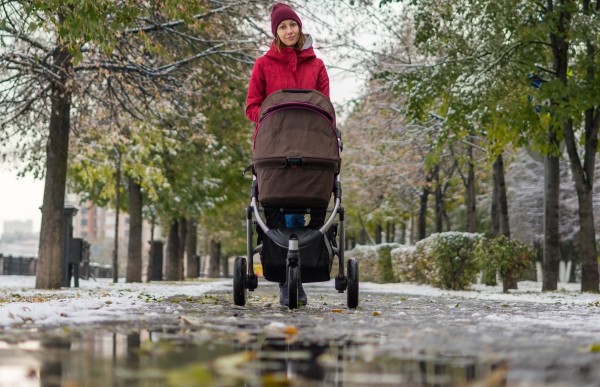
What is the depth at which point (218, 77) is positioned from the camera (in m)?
20.8

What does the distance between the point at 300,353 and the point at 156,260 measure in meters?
26.7

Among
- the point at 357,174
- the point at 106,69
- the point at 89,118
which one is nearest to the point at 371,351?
the point at 106,69

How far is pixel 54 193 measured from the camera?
15.0m

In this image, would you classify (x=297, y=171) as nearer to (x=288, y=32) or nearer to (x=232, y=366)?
(x=288, y=32)

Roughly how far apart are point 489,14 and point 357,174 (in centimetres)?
2333

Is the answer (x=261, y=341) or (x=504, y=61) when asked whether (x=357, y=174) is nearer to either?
(x=504, y=61)

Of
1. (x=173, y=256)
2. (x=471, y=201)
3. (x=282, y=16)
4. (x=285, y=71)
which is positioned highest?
(x=471, y=201)

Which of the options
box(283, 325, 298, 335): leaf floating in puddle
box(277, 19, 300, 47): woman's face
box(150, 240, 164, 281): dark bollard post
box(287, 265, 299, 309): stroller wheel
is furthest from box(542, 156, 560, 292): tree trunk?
box(150, 240, 164, 281): dark bollard post

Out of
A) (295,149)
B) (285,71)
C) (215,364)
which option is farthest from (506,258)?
(215,364)

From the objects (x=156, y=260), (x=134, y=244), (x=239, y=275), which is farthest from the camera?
(x=156, y=260)

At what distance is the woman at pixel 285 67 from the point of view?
7.52 m

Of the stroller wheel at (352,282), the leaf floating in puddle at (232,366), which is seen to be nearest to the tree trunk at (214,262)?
the stroller wheel at (352,282)

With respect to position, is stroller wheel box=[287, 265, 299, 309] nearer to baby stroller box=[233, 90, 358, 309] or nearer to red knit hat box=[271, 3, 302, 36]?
baby stroller box=[233, 90, 358, 309]

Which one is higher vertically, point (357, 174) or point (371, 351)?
point (357, 174)
